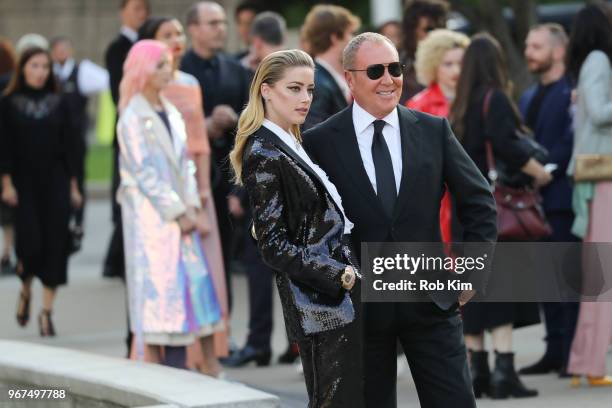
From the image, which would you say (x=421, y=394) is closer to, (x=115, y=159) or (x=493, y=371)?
(x=493, y=371)

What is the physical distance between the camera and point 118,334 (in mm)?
11242

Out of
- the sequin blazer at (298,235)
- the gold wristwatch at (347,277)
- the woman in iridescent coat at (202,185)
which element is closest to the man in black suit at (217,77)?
the woman in iridescent coat at (202,185)

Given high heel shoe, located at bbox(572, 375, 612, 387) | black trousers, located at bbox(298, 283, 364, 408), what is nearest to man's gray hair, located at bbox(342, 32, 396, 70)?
black trousers, located at bbox(298, 283, 364, 408)

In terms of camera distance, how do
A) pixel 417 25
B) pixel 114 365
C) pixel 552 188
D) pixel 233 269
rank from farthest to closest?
pixel 233 269 < pixel 417 25 < pixel 552 188 < pixel 114 365

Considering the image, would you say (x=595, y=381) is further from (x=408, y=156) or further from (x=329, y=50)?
(x=408, y=156)

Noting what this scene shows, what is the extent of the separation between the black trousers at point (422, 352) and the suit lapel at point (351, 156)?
0.39 meters

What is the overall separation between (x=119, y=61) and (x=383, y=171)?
5415 mm

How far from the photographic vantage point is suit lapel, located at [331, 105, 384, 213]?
5605mm

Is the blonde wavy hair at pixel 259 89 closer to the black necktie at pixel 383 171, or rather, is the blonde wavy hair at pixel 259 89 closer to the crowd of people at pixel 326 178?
the crowd of people at pixel 326 178

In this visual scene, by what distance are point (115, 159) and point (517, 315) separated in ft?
12.6

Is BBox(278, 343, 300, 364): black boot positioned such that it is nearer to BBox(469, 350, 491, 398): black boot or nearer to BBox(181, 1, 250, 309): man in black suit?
BBox(181, 1, 250, 309): man in black suit

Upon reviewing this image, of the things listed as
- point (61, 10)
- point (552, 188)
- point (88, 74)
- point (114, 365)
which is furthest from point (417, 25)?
point (61, 10)

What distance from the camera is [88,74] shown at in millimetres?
17344

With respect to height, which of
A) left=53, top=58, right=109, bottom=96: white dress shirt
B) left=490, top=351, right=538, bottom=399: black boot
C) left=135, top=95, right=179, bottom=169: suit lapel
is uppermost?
left=135, top=95, right=179, bottom=169: suit lapel
